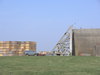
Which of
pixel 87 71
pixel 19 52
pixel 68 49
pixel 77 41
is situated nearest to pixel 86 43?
pixel 77 41

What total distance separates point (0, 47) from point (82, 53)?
77.4ft

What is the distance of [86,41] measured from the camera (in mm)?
53750

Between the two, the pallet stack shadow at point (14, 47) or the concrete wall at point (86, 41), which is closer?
the concrete wall at point (86, 41)

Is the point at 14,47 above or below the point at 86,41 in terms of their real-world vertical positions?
below

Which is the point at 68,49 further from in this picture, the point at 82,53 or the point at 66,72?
the point at 66,72

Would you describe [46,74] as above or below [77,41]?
below

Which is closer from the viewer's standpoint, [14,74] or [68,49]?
[14,74]

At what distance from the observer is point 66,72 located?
15.8 meters

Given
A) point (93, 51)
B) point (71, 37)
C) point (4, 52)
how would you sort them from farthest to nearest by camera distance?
point (4, 52), point (71, 37), point (93, 51)

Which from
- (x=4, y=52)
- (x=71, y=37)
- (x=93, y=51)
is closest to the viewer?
(x=93, y=51)

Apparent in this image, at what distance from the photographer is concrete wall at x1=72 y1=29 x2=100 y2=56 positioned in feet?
174

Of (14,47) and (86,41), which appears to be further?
(14,47)

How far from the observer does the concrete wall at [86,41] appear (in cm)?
5319

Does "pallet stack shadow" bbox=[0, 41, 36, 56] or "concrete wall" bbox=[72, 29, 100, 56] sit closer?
"concrete wall" bbox=[72, 29, 100, 56]
